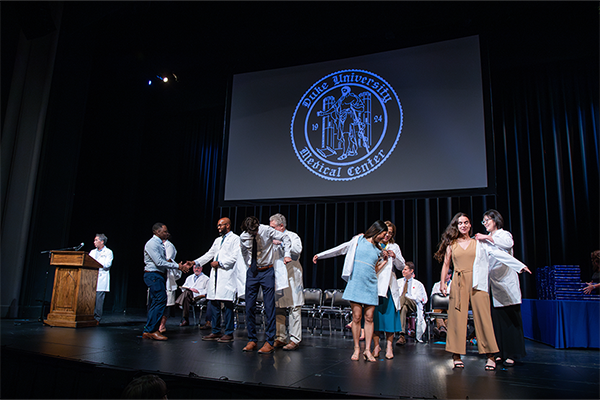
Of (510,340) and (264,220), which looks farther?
(264,220)

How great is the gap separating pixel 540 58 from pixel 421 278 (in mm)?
4780

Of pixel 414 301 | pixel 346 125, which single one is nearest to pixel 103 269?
pixel 346 125

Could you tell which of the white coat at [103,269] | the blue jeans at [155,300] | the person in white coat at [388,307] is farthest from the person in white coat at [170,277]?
the person in white coat at [388,307]

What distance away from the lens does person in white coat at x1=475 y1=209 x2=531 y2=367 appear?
372 centimetres

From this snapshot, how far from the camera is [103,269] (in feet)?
22.4

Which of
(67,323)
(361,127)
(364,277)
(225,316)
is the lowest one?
(67,323)

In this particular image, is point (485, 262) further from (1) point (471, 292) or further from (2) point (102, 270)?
(2) point (102, 270)

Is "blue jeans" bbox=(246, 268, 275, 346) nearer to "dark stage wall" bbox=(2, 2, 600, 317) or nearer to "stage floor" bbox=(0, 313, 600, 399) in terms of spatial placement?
"stage floor" bbox=(0, 313, 600, 399)

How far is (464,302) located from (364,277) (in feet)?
2.97

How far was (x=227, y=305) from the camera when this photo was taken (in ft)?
15.9

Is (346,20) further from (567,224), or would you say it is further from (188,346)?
(188,346)

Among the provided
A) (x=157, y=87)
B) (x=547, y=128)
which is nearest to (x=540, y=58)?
(x=547, y=128)

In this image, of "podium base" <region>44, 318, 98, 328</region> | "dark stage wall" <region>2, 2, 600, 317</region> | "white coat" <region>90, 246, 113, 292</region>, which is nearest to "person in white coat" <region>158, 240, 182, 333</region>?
"podium base" <region>44, 318, 98, 328</region>

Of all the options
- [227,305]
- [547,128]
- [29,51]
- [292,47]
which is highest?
[292,47]
